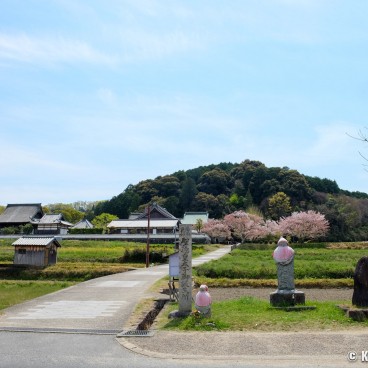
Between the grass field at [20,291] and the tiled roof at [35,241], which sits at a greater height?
the tiled roof at [35,241]

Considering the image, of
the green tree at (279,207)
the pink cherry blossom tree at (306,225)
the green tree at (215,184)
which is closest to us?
the pink cherry blossom tree at (306,225)

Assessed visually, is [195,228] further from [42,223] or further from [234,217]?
[42,223]

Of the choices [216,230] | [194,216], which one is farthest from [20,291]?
[194,216]

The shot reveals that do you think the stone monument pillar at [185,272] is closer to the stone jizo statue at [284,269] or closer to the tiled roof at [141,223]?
the stone jizo statue at [284,269]

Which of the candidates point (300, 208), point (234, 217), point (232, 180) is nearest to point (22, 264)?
point (234, 217)

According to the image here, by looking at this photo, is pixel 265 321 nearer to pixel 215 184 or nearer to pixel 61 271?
pixel 61 271

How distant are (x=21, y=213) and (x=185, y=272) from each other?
5766 centimetres

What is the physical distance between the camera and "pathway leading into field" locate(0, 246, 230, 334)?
922cm

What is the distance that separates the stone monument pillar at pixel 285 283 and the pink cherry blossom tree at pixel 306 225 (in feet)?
133

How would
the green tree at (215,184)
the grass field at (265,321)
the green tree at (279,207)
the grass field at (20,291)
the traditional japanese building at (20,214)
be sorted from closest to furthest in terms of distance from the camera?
the grass field at (265,321)
the grass field at (20,291)
the traditional japanese building at (20,214)
the green tree at (279,207)
the green tree at (215,184)

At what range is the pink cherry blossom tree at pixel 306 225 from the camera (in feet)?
164

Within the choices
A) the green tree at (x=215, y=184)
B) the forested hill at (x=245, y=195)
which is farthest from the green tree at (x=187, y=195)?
the green tree at (x=215, y=184)

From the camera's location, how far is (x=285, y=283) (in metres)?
11.0

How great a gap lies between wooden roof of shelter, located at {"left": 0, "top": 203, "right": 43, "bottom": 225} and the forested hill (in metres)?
23.4
